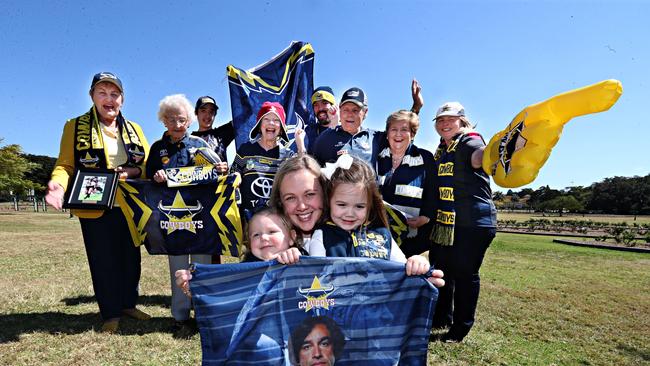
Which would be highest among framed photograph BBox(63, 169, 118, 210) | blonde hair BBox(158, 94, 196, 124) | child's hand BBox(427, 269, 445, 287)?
blonde hair BBox(158, 94, 196, 124)

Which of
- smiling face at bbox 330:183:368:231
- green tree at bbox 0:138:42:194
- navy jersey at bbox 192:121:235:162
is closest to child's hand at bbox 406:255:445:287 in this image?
smiling face at bbox 330:183:368:231

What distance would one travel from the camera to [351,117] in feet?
12.7

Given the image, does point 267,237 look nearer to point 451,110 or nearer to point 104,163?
point 451,110

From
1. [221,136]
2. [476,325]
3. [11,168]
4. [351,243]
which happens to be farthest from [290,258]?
[11,168]

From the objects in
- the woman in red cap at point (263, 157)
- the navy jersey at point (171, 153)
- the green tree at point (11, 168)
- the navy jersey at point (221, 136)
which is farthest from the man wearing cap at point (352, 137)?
the green tree at point (11, 168)

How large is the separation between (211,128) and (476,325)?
4613 millimetres

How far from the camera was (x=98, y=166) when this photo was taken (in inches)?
174

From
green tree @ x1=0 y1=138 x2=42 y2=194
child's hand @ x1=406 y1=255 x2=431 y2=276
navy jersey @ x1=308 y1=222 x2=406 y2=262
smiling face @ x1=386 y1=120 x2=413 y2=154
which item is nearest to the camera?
child's hand @ x1=406 y1=255 x2=431 y2=276

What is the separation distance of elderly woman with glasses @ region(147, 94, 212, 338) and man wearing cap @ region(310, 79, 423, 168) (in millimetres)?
1638

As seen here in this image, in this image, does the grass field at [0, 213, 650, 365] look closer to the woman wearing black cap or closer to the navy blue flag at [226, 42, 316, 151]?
the woman wearing black cap

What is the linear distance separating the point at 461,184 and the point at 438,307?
177cm

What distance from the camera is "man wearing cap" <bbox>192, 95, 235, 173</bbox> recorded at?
539 centimetres

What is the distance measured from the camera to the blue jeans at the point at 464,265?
13.4ft

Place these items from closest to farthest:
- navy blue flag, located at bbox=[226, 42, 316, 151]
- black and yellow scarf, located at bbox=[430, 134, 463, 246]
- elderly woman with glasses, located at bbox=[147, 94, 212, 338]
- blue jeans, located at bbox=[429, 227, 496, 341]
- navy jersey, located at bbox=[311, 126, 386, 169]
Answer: navy jersey, located at bbox=[311, 126, 386, 169]
black and yellow scarf, located at bbox=[430, 134, 463, 246]
blue jeans, located at bbox=[429, 227, 496, 341]
elderly woman with glasses, located at bbox=[147, 94, 212, 338]
navy blue flag, located at bbox=[226, 42, 316, 151]
